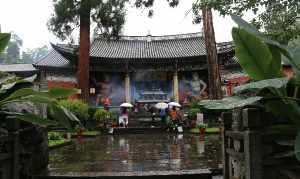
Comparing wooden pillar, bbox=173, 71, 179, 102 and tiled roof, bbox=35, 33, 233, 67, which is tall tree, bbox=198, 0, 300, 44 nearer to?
tiled roof, bbox=35, 33, 233, 67

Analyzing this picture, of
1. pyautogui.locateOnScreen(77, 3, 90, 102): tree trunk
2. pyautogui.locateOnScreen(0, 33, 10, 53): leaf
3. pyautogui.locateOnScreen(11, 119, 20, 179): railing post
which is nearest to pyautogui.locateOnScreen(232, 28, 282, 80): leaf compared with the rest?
pyautogui.locateOnScreen(0, 33, 10, 53): leaf

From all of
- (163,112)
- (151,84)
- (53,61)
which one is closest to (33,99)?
(163,112)

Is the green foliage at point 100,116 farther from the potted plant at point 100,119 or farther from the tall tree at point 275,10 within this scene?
the tall tree at point 275,10

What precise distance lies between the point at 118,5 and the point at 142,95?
379 inches

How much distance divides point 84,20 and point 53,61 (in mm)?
7456

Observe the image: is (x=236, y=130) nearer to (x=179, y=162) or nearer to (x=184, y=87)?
(x=179, y=162)

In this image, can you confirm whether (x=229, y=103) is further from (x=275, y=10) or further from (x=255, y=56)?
(x=275, y=10)

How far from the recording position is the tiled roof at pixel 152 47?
97.8ft

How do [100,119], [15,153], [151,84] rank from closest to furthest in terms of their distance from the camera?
[15,153]
[100,119]
[151,84]

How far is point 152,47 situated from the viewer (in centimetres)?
3253

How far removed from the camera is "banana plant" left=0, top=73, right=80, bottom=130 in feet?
10.8

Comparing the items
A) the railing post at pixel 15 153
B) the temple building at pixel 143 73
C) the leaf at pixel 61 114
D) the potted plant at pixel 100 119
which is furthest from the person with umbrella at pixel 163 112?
the leaf at pixel 61 114

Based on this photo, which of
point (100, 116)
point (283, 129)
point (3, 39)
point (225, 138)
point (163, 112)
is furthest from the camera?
point (163, 112)

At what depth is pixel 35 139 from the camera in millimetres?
4855
